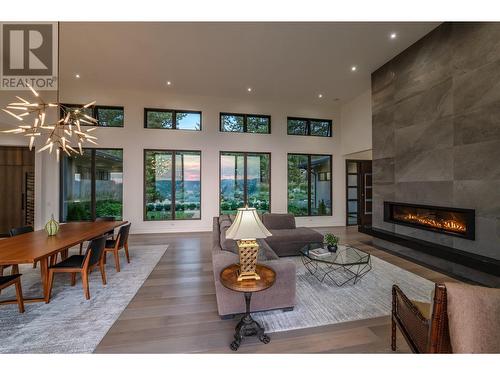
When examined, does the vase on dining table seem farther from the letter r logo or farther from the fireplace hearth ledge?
the fireplace hearth ledge

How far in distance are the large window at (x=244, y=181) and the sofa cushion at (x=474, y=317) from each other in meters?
6.07

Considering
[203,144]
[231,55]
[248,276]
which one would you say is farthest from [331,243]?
[203,144]

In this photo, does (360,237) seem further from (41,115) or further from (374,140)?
(41,115)

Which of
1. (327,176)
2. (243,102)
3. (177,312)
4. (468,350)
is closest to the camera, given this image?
(468,350)

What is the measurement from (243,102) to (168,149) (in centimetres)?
289

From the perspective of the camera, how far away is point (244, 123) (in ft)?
23.4

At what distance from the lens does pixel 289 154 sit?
7.41 metres

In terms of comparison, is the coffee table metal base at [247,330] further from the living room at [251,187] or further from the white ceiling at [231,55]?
the white ceiling at [231,55]

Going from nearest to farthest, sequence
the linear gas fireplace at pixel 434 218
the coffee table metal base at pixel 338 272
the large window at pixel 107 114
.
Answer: the coffee table metal base at pixel 338 272
the linear gas fireplace at pixel 434 218
the large window at pixel 107 114

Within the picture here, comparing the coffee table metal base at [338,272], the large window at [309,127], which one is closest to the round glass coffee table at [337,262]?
the coffee table metal base at [338,272]

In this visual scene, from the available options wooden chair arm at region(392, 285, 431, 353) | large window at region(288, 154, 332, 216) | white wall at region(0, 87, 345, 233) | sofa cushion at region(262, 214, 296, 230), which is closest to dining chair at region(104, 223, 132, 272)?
sofa cushion at region(262, 214, 296, 230)
